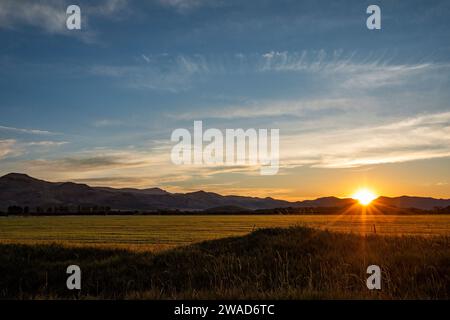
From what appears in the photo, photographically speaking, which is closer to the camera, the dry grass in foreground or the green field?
the dry grass in foreground

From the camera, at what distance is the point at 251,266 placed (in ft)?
51.1

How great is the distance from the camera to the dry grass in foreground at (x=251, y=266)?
508 inches

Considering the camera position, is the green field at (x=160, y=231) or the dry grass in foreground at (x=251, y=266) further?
the green field at (x=160, y=231)

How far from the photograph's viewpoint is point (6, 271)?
55.7ft

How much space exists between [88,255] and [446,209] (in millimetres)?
143327

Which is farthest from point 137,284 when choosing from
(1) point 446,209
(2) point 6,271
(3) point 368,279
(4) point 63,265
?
(1) point 446,209

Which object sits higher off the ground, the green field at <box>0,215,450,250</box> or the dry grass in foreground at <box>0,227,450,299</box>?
the dry grass in foreground at <box>0,227,450,299</box>

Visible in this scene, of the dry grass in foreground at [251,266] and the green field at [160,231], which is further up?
the dry grass in foreground at [251,266]

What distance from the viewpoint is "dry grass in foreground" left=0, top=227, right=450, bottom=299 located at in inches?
508

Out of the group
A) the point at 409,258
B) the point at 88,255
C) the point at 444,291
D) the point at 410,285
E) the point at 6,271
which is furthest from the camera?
the point at 88,255

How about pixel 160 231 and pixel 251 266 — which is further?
pixel 160 231
